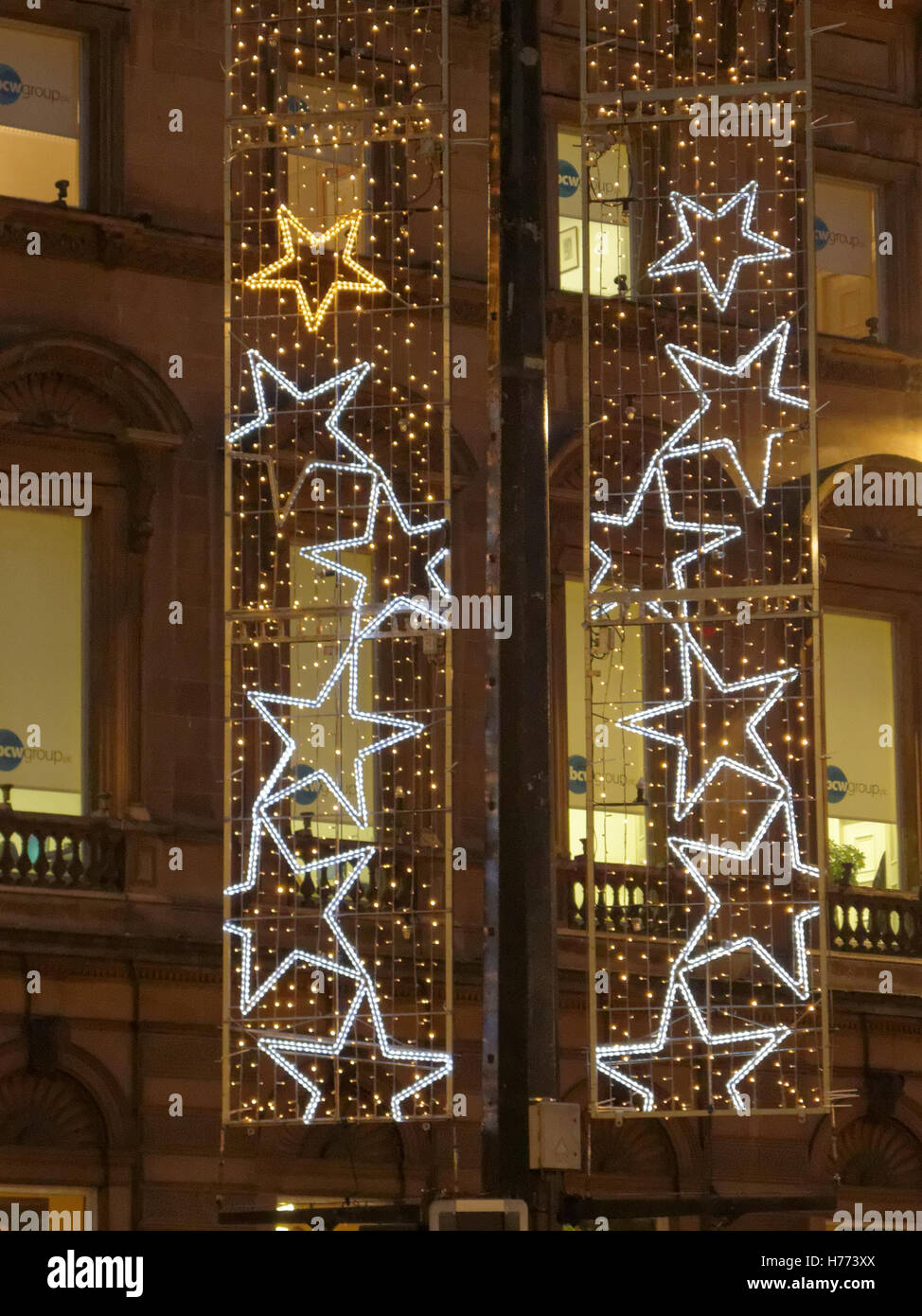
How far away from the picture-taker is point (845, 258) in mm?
25922

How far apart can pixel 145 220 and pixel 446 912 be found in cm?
879

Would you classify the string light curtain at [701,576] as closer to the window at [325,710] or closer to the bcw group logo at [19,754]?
the window at [325,710]

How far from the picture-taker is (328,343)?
18.9m

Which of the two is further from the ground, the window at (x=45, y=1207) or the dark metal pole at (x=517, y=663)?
the dark metal pole at (x=517, y=663)

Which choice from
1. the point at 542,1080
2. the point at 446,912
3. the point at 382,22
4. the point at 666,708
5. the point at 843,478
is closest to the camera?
the point at 542,1080

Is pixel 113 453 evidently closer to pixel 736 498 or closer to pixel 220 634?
pixel 220 634

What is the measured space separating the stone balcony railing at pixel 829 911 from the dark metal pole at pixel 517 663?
10.1 meters

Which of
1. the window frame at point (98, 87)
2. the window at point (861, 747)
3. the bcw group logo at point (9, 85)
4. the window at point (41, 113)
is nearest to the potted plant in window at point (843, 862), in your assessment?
the window at point (861, 747)

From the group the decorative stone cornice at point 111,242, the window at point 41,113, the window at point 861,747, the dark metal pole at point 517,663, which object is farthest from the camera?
the window at point 861,747

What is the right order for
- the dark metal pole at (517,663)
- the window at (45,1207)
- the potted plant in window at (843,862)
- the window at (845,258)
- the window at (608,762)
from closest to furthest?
1. the dark metal pole at (517,663)
2. the window at (45,1207)
3. the window at (608,762)
4. the potted plant in window at (843,862)
5. the window at (845,258)

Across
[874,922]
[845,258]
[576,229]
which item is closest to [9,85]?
[576,229]

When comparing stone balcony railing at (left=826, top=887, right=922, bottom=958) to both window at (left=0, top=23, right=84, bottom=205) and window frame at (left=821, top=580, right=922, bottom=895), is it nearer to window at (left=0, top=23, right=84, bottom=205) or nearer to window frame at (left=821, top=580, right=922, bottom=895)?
window frame at (left=821, top=580, right=922, bottom=895)

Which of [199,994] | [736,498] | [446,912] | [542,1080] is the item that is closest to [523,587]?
[542,1080]

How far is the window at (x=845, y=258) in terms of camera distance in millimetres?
25766
